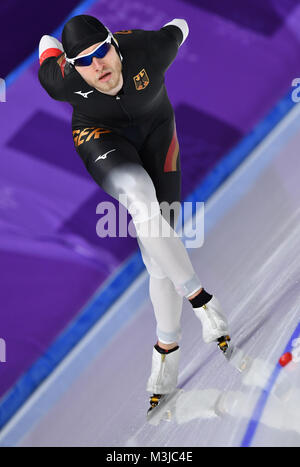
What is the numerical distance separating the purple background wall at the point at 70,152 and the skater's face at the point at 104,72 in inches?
49.0

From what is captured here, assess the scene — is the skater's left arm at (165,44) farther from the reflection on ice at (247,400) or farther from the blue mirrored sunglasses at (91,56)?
the reflection on ice at (247,400)

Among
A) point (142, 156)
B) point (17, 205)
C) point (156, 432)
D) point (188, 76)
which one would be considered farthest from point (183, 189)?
point (156, 432)

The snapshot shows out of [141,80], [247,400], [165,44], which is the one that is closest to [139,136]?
[141,80]

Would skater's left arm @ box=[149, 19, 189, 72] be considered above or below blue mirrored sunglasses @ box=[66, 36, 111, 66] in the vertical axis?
above

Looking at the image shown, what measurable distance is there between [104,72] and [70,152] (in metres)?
1.32

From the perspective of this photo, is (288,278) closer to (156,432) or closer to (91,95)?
(156,432)

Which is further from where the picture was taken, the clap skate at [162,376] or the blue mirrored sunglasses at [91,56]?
the clap skate at [162,376]

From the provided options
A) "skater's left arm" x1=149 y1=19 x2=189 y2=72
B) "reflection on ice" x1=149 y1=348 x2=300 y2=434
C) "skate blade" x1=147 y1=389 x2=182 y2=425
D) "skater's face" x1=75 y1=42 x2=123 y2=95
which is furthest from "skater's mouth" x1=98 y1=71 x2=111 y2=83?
"skate blade" x1=147 y1=389 x2=182 y2=425

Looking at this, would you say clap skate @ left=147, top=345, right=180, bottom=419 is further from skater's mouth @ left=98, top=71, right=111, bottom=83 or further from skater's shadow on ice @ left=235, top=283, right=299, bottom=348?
skater's mouth @ left=98, top=71, right=111, bottom=83

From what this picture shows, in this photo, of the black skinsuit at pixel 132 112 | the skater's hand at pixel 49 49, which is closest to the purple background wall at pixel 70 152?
the skater's hand at pixel 49 49

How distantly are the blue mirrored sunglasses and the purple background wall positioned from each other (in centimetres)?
130

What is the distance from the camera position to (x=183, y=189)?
3.73 meters

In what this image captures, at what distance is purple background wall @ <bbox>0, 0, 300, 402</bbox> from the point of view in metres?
3.42

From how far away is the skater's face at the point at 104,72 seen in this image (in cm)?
222
